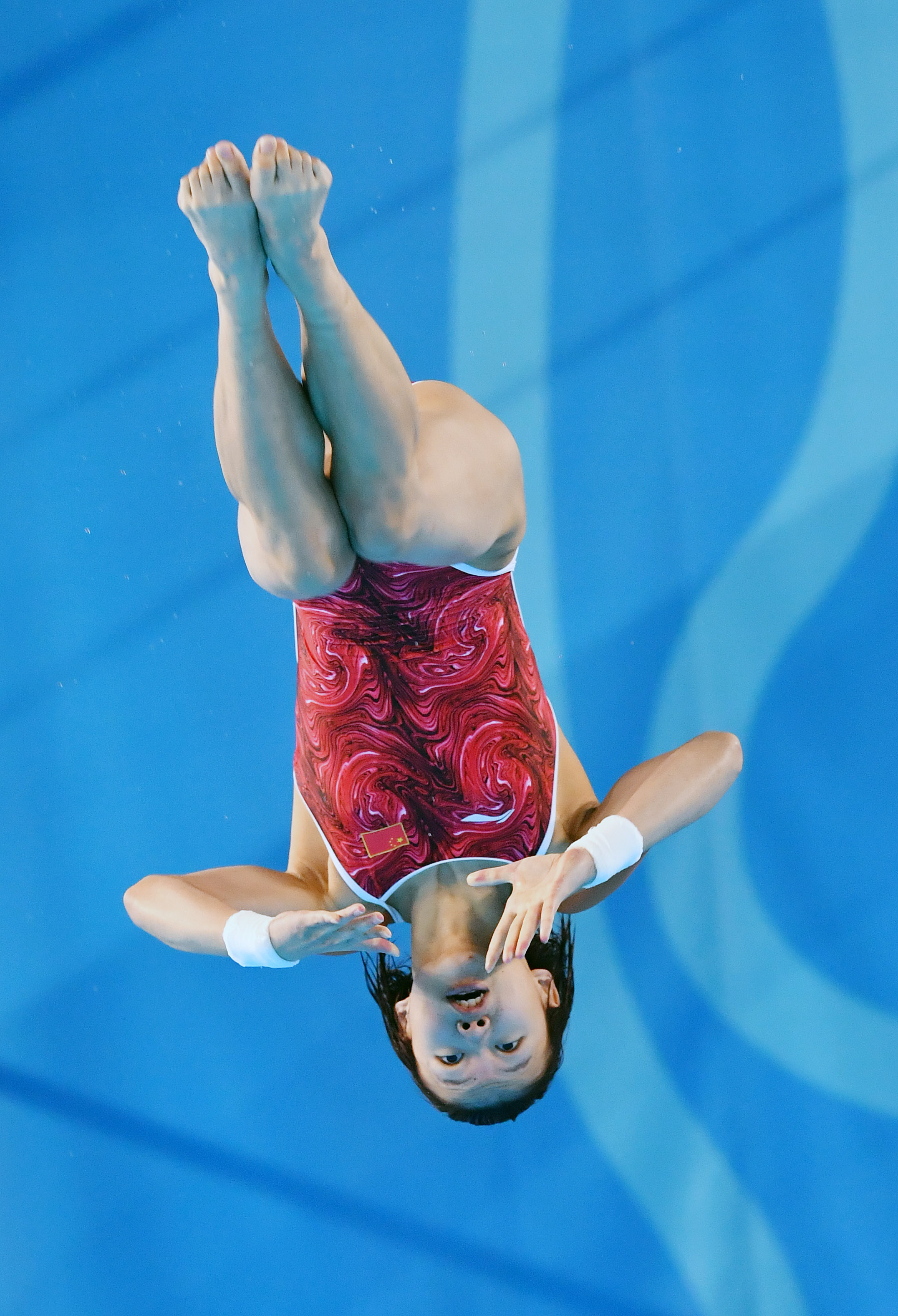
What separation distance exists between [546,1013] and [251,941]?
0.54 meters

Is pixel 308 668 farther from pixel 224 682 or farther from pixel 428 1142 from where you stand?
pixel 428 1142

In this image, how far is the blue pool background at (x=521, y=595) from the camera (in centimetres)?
245

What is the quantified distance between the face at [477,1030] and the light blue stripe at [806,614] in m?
0.76

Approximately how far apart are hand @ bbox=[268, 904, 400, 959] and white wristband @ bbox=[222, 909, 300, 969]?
0.6 inches

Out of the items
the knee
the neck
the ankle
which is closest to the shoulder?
the knee

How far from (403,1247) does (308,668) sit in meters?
1.48

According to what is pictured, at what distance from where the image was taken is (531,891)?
155 cm

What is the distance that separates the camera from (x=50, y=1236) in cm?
257

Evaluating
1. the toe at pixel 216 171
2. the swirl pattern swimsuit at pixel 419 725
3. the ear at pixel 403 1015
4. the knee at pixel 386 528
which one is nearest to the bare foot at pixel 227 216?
the toe at pixel 216 171

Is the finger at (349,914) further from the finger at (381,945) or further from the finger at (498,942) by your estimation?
the finger at (498,942)

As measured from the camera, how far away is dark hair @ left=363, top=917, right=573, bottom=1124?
194 centimetres

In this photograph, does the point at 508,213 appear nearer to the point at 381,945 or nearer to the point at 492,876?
the point at 492,876

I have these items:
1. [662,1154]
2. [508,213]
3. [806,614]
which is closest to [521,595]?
[806,614]

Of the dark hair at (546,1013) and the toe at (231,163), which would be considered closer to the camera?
the toe at (231,163)
